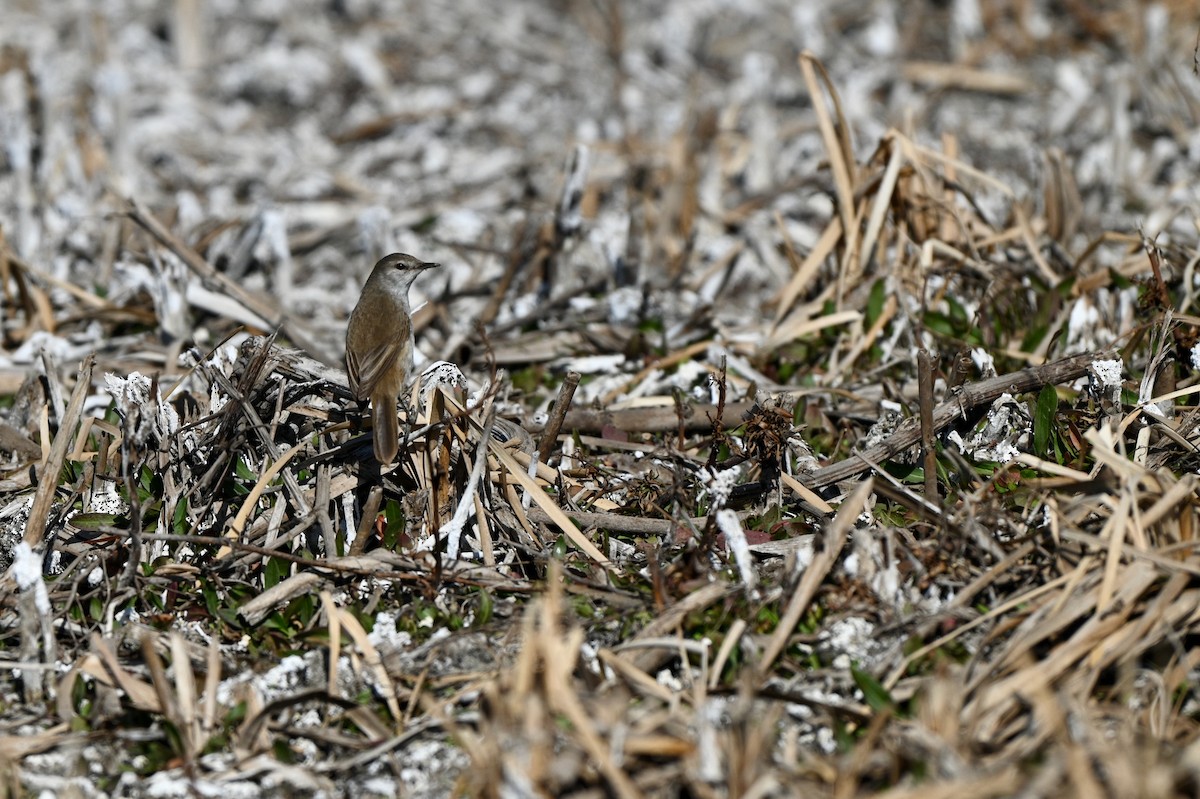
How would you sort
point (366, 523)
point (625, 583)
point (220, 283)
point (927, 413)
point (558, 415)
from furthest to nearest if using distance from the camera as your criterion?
point (220, 283) → point (558, 415) → point (927, 413) → point (366, 523) → point (625, 583)

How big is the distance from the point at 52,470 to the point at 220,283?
6.13ft

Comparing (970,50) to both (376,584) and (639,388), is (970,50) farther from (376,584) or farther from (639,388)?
(376,584)

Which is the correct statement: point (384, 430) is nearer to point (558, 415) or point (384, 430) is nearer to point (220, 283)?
point (558, 415)

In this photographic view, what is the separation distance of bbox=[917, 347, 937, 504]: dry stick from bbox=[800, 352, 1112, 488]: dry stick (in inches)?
4.7

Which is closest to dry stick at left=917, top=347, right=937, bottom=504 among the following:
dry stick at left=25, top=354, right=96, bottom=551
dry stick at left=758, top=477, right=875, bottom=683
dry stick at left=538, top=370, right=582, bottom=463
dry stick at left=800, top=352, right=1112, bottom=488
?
dry stick at left=800, top=352, right=1112, bottom=488

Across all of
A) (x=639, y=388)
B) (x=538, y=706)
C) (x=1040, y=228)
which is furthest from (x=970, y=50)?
(x=538, y=706)

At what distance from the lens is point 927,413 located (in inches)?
159

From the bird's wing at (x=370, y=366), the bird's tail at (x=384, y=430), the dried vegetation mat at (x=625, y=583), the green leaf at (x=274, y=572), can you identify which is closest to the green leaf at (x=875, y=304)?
the dried vegetation mat at (x=625, y=583)

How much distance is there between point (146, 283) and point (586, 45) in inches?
203

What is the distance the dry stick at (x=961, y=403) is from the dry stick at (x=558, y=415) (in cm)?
81

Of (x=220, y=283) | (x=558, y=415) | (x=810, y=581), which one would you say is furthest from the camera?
(x=220, y=283)

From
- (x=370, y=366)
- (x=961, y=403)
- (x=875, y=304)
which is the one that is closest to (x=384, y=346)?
(x=370, y=366)

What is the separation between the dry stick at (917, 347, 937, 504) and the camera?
400cm

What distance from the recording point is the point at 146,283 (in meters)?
5.58
